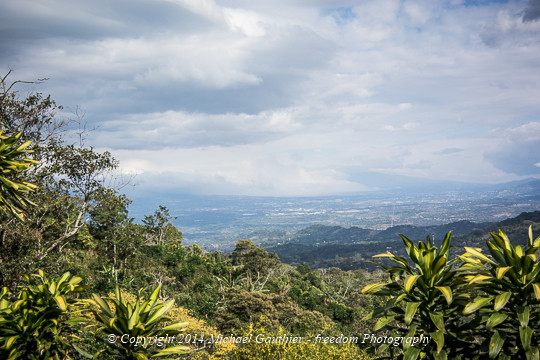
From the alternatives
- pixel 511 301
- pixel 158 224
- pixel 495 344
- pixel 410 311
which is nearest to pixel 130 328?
pixel 410 311

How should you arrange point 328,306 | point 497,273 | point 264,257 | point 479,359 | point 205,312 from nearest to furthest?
point 497,273, point 479,359, point 205,312, point 328,306, point 264,257

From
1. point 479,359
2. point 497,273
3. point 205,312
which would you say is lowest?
point 205,312

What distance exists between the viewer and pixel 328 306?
96.7 feet

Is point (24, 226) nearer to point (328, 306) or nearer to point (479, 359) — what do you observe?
point (479, 359)

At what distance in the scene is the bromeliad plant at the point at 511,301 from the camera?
346 centimetres

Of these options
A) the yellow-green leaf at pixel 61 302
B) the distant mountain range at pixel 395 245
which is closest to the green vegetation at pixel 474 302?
the yellow-green leaf at pixel 61 302

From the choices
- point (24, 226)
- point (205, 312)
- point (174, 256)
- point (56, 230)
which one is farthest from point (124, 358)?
point (174, 256)

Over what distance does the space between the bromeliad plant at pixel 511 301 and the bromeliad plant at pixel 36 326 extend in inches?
212

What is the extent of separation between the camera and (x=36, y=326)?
4.64 m

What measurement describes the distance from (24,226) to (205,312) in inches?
533

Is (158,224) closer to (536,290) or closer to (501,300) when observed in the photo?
(501,300)

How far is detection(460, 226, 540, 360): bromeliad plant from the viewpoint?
11.4 feet

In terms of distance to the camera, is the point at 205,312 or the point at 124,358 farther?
the point at 205,312

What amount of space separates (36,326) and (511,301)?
6.22 m
